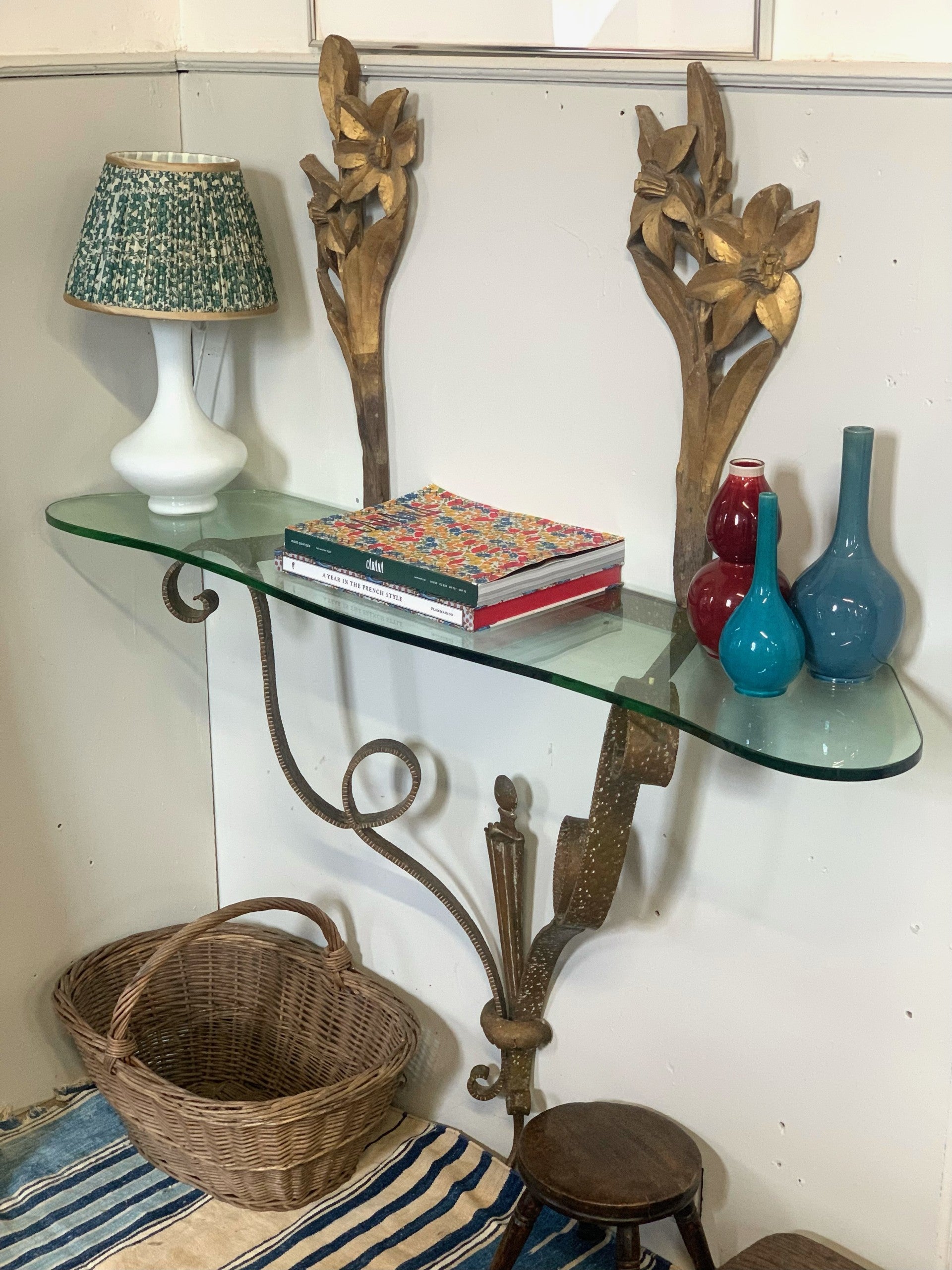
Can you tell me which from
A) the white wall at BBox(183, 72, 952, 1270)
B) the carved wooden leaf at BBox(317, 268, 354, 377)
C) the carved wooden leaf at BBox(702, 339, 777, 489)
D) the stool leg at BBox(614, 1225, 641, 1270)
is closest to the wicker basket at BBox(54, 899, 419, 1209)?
the white wall at BBox(183, 72, 952, 1270)

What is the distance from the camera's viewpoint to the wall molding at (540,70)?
1.06 meters

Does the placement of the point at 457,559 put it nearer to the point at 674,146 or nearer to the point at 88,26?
the point at 674,146

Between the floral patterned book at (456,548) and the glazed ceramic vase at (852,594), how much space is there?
0.26 metres

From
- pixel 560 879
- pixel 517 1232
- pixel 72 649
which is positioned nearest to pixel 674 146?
pixel 560 879

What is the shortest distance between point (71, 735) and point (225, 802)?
0.27 metres

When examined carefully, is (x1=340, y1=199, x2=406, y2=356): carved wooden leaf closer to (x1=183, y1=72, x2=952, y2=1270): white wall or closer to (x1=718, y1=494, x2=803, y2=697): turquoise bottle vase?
(x1=183, y1=72, x2=952, y2=1270): white wall

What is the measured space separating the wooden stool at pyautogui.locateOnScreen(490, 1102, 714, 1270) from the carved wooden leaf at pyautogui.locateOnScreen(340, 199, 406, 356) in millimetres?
891

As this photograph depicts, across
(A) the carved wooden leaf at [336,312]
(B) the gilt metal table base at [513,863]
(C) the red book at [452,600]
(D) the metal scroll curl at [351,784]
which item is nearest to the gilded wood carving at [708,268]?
(C) the red book at [452,600]

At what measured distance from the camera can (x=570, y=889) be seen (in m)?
1.36

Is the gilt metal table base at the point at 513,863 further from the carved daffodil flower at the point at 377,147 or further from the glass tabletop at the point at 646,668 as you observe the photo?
the carved daffodil flower at the point at 377,147

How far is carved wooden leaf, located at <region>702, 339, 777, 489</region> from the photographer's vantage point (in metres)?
1.17

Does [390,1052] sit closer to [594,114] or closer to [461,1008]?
[461,1008]

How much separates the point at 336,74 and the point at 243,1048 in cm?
125

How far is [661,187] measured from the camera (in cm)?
117
